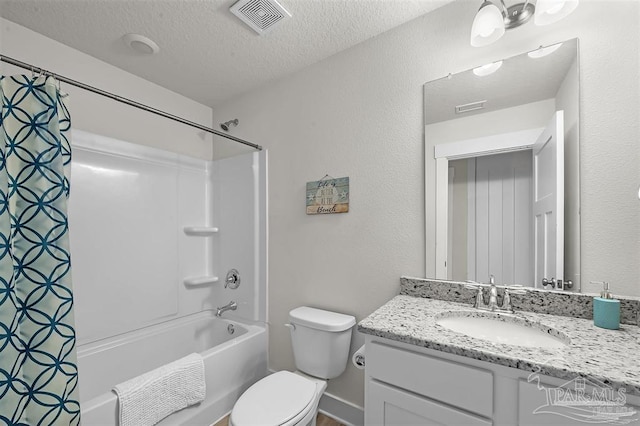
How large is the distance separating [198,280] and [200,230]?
1.38ft

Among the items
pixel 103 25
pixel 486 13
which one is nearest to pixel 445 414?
pixel 486 13

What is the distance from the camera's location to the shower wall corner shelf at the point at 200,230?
7.54ft

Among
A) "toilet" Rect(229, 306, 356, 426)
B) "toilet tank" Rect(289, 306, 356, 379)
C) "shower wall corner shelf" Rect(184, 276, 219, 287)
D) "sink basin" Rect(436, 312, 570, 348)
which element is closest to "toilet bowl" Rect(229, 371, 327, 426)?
"toilet" Rect(229, 306, 356, 426)

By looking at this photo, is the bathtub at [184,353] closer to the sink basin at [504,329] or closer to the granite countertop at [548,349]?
the granite countertop at [548,349]

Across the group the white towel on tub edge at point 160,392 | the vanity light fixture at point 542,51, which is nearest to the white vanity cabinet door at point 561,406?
the vanity light fixture at point 542,51

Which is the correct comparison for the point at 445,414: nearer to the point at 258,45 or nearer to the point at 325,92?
the point at 325,92

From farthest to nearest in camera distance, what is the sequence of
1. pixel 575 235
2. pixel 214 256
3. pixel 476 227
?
pixel 214 256 < pixel 476 227 < pixel 575 235

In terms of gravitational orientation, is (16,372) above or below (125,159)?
below

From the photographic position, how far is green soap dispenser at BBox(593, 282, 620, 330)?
97cm

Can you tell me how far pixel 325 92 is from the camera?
1.87 meters

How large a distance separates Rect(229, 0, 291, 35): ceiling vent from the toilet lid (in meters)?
1.97

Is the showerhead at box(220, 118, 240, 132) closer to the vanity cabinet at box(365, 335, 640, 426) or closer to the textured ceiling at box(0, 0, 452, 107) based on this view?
the textured ceiling at box(0, 0, 452, 107)

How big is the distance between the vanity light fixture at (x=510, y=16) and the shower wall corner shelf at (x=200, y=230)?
2.21 meters

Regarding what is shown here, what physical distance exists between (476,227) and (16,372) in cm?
192
